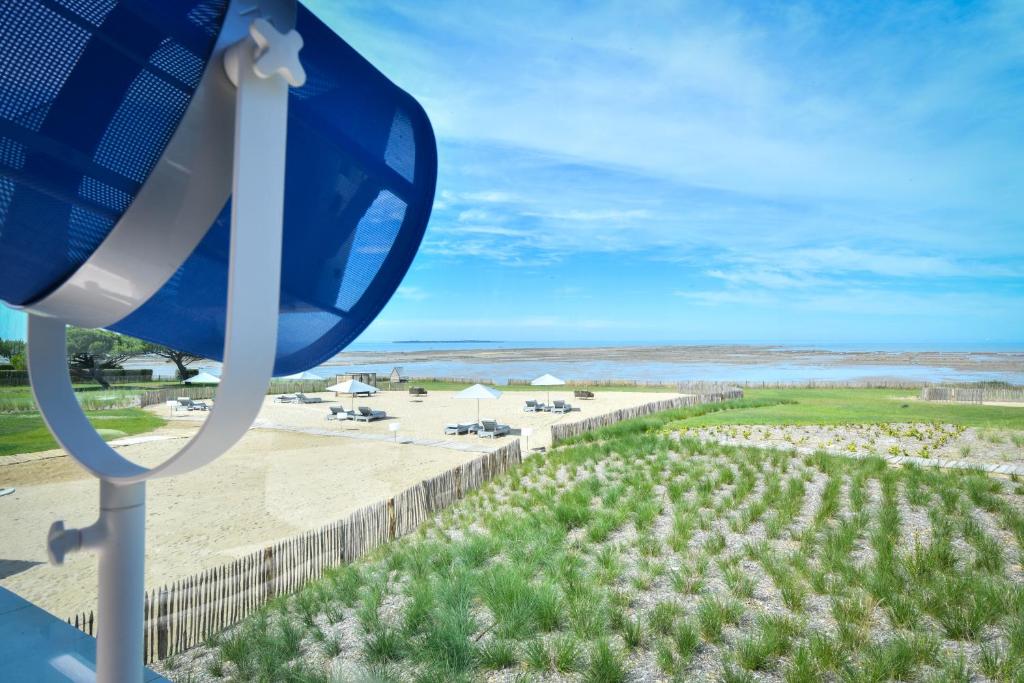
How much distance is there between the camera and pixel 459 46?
15.1 ft

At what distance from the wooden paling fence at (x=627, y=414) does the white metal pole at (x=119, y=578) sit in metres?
10.1

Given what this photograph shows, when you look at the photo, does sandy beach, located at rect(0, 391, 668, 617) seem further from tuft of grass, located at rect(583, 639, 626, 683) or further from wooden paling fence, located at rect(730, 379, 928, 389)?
wooden paling fence, located at rect(730, 379, 928, 389)

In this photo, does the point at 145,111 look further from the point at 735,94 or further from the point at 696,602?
the point at 735,94

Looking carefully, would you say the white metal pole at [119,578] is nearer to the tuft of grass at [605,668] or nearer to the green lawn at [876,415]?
the tuft of grass at [605,668]

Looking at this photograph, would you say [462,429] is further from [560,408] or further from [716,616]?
[716,616]

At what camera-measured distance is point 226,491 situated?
334 inches

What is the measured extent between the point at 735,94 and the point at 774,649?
35.1ft

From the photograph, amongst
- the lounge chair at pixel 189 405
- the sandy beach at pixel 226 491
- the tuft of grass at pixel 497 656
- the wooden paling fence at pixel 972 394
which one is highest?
the wooden paling fence at pixel 972 394

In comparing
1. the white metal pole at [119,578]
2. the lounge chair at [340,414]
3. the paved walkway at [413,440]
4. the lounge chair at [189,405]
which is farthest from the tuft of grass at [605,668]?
the lounge chair at [189,405]

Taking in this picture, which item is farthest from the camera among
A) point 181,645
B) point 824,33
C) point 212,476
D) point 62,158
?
point 212,476

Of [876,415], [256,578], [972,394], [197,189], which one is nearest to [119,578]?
[197,189]

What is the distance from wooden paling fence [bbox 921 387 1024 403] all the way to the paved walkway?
1505 centimetres

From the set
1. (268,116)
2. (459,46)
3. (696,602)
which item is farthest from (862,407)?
(268,116)

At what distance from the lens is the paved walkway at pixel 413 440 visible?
39.1 feet
